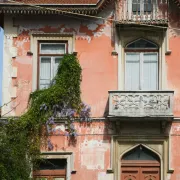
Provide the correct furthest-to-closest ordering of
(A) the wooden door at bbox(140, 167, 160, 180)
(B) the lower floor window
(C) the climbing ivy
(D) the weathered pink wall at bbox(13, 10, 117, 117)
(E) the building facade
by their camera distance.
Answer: (D) the weathered pink wall at bbox(13, 10, 117, 117) < (B) the lower floor window < (A) the wooden door at bbox(140, 167, 160, 180) < (E) the building facade < (C) the climbing ivy

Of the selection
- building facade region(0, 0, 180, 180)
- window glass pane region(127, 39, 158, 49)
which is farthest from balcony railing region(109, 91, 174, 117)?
window glass pane region(127, 39, 158, 49)

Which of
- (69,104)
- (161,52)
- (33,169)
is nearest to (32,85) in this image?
(69,104)

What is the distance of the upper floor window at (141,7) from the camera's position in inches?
965

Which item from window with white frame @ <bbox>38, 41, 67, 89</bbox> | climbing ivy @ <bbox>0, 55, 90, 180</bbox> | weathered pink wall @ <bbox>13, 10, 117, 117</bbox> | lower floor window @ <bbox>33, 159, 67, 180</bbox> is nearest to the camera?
climbing ivy @ <bbox>0, 55, 90, 180</bbox>

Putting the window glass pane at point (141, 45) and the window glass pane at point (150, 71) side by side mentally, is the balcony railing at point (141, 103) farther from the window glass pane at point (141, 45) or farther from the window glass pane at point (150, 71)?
the window glass pane at point (141, 45)

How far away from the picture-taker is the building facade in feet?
76.4

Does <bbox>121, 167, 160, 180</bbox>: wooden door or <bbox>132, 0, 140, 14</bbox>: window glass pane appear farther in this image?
<bbox>132, 0, 140, 14</bbox>: window glass pane

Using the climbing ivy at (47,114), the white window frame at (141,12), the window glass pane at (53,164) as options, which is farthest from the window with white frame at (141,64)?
the window glass pane at (53,164)

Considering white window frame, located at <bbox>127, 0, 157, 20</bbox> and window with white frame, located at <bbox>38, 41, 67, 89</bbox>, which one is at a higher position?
white window frame, located at <bbox>127, 0, 157, 20</bbox>

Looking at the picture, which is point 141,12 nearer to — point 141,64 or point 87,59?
point 141,64

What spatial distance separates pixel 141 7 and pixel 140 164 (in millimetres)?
5680

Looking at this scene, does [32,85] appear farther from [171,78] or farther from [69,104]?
[171,78]

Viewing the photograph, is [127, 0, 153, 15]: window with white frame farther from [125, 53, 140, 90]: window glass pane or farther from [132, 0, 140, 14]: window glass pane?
[125, 53, 140, 90]: window glass pane

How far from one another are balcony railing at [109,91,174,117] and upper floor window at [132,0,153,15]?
3203 mm
